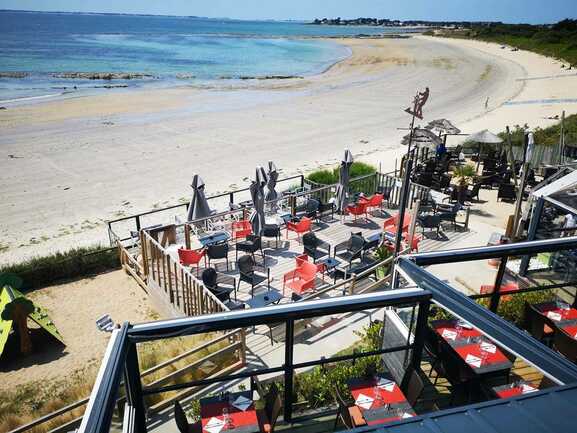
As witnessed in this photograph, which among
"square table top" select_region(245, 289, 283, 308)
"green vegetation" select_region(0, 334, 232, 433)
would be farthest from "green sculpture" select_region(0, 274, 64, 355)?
"square table top" select_region(245, 289, 283, 308)

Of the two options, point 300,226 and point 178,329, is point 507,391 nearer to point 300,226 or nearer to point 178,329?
point 178,329

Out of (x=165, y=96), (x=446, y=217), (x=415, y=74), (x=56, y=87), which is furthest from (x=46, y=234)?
(x=415, y=74)

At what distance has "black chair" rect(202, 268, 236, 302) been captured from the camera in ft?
30.8

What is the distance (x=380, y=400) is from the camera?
4773 millimetres

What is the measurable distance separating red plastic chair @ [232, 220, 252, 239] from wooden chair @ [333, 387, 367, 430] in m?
8.05

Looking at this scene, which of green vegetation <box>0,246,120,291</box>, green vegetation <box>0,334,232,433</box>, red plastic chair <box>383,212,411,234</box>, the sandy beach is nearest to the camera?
green vegetation <box>0,334,232,433</box>

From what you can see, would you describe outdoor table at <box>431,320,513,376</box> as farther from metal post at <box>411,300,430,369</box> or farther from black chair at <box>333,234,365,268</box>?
black chair at <box>333,234,365,268</box>

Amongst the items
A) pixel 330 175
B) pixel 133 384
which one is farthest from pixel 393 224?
pixel 133 384

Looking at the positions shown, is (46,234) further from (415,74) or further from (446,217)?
(415,74)

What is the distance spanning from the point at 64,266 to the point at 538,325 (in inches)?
479

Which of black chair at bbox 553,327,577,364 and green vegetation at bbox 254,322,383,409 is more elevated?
black chair at bbox 553,327,577,364

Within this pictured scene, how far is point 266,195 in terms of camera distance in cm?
1430

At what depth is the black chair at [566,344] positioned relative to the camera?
5348mm

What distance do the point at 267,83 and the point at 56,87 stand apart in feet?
79.4
